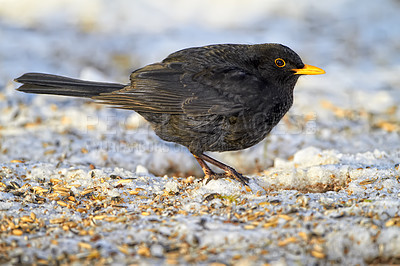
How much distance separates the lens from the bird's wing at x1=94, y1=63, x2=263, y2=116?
3998 mm

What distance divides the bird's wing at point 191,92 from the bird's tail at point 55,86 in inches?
4.8

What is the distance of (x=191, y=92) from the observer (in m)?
4.08

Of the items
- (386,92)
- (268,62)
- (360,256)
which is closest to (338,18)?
(386,92)

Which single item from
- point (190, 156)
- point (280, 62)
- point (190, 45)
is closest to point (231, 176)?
point (280, 62)

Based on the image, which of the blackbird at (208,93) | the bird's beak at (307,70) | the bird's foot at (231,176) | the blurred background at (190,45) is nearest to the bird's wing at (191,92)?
the blackbird at (208,93)

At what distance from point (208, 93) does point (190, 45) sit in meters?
5.86

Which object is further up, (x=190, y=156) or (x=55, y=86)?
(x=55, y=86)

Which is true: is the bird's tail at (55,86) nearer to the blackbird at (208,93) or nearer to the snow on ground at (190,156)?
the blackbird at (208,93)

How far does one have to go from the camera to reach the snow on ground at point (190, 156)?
282cm

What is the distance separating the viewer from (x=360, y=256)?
2725 millimetres

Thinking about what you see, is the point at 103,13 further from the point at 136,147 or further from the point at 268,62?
the point at 268,62

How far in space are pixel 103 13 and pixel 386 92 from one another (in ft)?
22.0

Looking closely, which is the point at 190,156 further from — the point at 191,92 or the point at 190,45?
the point at 190,45

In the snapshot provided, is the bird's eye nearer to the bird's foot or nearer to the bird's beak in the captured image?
the bird's beak
